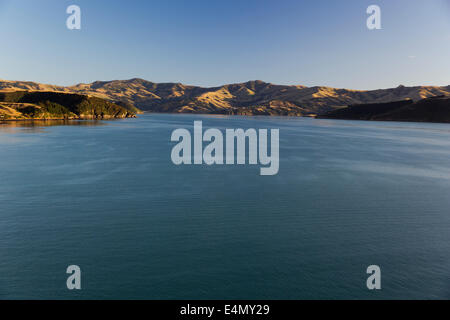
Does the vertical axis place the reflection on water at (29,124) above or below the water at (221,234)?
above

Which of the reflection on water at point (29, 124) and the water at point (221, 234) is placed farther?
the reflection on water at point (29, 124)

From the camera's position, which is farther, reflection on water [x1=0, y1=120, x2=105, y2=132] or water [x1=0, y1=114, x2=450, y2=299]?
reflection on water [x1=0, y1=120, x2=105, y2=132]

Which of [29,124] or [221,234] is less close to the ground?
[29,124]

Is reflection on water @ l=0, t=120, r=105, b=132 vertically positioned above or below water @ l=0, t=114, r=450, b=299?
above

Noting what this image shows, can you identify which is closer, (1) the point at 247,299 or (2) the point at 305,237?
(1) the point at 247,299

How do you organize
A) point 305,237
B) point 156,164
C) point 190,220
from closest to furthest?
1. point 305,237
2. point 190,220
3. point 156,164

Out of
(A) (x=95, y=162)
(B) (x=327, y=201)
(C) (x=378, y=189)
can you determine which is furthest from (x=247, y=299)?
(A) (x=95, y=162)

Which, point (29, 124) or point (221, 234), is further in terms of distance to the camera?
point (29, 124)

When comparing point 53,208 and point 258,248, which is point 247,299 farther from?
point 53,208
